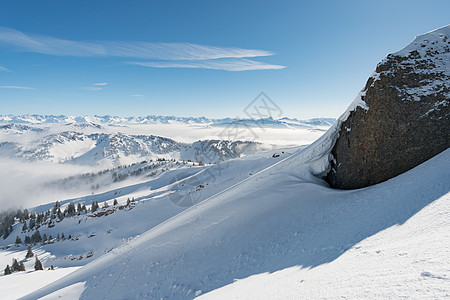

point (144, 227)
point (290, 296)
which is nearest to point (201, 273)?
point (290, 296)

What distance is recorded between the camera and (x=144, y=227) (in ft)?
227

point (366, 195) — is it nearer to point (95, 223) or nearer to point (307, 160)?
point (307, 160)

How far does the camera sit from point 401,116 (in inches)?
487

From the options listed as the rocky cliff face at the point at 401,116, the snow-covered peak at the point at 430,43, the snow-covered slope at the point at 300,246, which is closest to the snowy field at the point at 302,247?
the snow-covered slope at the point at 300,246

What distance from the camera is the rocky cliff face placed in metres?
11.6

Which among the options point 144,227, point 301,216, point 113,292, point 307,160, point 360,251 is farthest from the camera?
point 144,227

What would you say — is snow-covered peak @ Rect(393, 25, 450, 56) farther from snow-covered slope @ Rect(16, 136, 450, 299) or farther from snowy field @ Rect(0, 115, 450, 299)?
snow-covered slope @ Rect(16, 136, 450, 299)

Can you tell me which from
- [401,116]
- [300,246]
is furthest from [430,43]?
[300,246]

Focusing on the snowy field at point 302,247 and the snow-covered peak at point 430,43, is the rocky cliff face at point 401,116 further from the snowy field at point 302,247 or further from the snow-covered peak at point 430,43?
the snowy field at point 302,247

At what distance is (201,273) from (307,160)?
12147mm

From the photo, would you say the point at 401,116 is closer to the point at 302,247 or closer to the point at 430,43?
the point at 430,43

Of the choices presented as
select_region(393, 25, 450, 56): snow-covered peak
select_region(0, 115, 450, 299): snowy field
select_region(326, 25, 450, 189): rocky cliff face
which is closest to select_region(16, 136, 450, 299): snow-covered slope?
select_region(0, 115, 450, 299): snowy field

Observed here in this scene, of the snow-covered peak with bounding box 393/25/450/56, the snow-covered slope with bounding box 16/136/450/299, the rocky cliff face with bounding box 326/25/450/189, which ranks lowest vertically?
the snow-covered slope with bounding box 16/136/450/299

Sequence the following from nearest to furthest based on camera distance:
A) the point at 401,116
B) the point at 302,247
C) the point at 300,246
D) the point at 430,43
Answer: the point at 302,247, the point at 300,246, the point at 401,116, the point at 430,43
